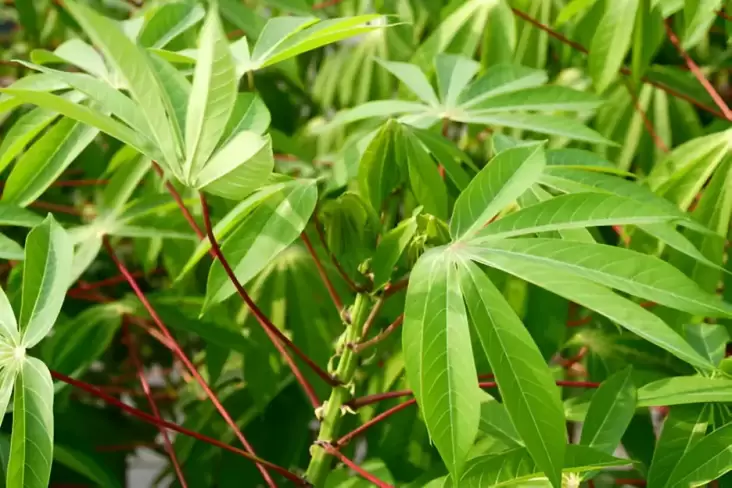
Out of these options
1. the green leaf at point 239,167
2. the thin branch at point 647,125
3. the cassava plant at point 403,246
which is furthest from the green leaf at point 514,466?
the thin branch at point 647,125

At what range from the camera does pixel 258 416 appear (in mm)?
963

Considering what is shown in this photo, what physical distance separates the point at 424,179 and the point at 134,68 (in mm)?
242

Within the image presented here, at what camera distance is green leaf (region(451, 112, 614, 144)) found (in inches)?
23.9

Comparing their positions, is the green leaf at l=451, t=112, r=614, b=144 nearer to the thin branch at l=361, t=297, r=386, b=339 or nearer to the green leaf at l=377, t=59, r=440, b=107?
the green leaf at l=377, t=59, r=440, b=107

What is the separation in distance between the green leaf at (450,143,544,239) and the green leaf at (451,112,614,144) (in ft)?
0.46

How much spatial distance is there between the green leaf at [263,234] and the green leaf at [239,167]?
0.06 metres

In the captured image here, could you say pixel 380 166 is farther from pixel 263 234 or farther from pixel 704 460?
pixel 704 460

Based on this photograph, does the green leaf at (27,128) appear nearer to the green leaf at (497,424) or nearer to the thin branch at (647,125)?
the green leaf at (497,424)

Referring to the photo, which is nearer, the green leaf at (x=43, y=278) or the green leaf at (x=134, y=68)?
the green leaf at (x=134, y=68)

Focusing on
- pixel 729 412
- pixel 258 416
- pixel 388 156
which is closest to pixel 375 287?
pixel 388 156

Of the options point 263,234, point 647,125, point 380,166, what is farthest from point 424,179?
point 647,125

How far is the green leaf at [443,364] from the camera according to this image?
41cm

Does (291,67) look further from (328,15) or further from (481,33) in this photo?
(328,15)

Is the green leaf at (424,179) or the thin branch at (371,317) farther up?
the green leaf at (424,179)
